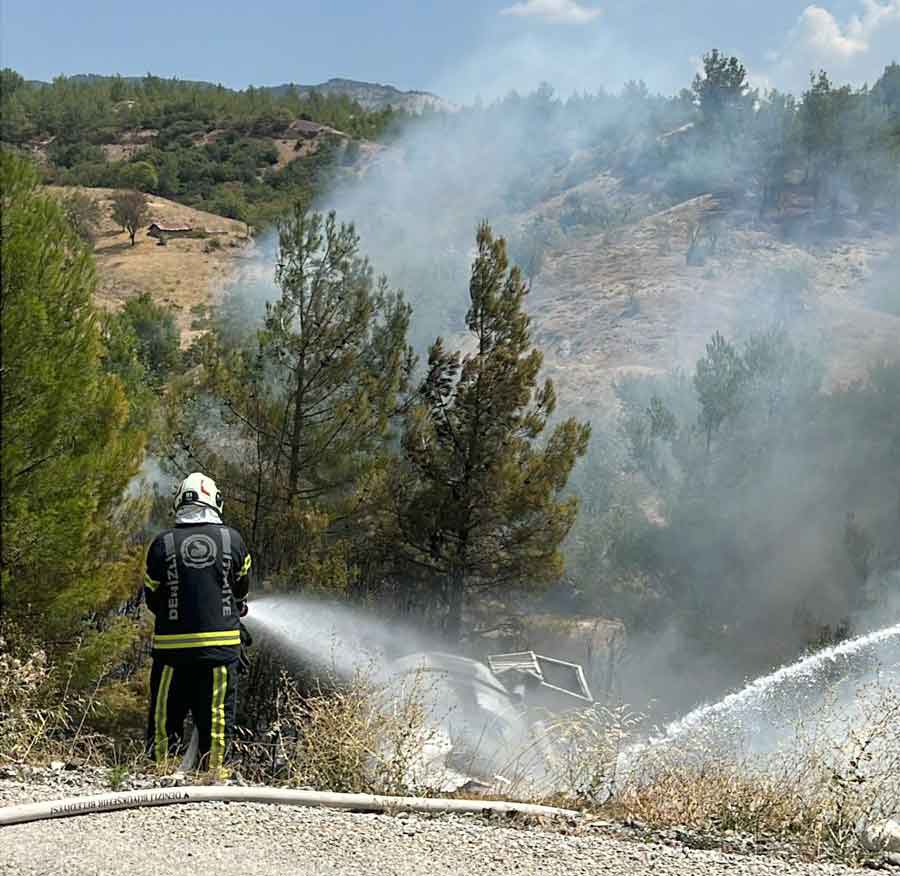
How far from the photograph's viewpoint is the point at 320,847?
12.2ft

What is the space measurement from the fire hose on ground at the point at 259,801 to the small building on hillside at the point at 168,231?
48.7m

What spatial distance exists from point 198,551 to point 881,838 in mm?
3358

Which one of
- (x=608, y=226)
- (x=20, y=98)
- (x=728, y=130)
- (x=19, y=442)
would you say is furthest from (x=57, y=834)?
(x=20, y=98)

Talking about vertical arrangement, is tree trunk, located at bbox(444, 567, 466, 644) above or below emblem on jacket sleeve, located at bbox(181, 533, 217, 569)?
below

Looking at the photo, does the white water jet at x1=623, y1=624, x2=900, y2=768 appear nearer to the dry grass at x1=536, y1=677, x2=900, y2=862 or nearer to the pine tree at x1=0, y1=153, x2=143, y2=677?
the pine tree at x1=0, y1=153, x2=143, y2=677

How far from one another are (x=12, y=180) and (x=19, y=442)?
183 cm

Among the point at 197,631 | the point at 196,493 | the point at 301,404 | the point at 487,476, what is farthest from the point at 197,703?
the point at 487,476

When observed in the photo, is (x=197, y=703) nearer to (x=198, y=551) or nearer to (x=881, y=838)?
(x=198, y=551)

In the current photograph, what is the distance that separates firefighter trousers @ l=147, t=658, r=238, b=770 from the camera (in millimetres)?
4840

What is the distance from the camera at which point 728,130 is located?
196ft

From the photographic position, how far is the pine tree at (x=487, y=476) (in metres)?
14.7

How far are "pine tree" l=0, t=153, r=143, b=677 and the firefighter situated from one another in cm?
264

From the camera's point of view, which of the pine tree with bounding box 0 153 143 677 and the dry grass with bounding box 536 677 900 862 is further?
the pine tree with bounding box 0 153 143 677

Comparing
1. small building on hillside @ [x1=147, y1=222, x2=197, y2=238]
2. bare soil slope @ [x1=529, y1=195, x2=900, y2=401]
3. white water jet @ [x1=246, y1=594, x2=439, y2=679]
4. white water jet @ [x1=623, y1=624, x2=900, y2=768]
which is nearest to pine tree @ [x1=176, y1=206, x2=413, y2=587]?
white water jet @ [x1=246, y1=594, x2=439, y2=679]
